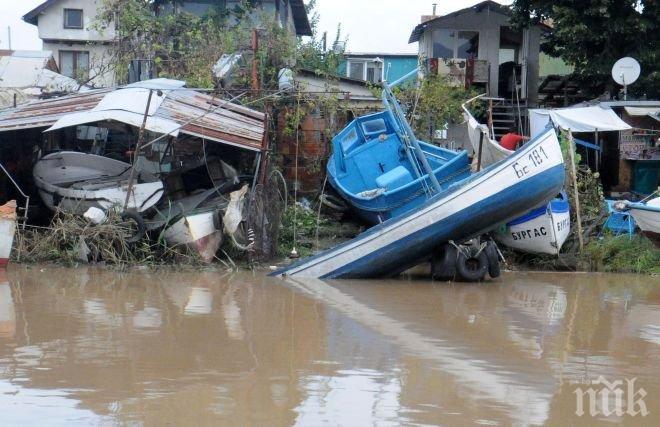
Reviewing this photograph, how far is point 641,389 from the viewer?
23.7ft

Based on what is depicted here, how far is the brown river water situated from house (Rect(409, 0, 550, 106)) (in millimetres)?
12823

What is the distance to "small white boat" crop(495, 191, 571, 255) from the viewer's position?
14.2 metres

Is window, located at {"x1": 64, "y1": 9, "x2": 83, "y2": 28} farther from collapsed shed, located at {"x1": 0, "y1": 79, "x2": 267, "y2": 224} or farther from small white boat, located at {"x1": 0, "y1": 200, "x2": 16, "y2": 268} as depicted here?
small white boat, located at {"x1": 0, "y1": 200, "x2": 16, "y2": 268}

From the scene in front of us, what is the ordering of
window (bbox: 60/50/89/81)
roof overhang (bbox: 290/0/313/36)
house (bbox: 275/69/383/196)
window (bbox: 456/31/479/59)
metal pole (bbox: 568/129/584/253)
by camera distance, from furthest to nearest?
window (bbox: 60/50/89/81)
roof overhang (bbox: 290/0/313/36)
window (bbox: 456/31/479/59)
house (bbox: 275/69/383/196)
metal pole (bbox: 568/129/584/253)

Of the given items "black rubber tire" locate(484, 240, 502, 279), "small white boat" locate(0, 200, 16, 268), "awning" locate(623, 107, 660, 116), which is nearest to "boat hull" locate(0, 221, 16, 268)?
"small white boat" locate(0, 200, 16, 268)

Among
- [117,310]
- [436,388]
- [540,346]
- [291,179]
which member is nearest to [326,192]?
[291,179]

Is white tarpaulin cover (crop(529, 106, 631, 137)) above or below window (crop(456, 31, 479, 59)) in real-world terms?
below

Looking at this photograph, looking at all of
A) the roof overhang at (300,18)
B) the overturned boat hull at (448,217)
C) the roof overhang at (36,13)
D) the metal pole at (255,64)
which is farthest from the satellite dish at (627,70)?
the roof overhang at (36,13)

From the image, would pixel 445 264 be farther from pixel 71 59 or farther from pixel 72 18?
pixel 72 18

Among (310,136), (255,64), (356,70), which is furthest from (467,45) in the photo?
(255,64)

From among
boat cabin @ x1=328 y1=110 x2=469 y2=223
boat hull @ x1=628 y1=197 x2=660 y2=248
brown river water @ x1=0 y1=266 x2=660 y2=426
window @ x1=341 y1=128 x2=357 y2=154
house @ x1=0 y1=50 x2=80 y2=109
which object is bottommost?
brown river water @ x1=0 y1=266 x2=660 y2=426

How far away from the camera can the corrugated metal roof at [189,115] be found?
45.8 feet

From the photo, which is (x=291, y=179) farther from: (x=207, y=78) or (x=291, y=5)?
(x=291, y=5)

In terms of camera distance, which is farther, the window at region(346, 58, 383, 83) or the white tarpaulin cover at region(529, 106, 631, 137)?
the window at region(346, 58, 383, 83)
